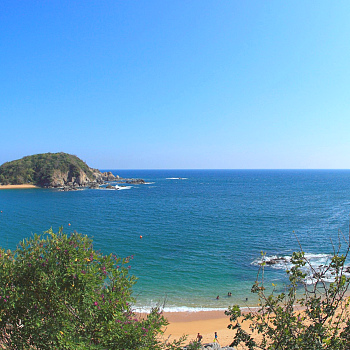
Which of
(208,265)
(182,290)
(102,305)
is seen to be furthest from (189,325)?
(102,305)

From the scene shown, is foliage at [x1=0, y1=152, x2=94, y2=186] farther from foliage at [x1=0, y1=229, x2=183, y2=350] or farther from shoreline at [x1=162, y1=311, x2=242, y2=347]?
foliage at [x1=0, y1=229, x2=183, y2=350]

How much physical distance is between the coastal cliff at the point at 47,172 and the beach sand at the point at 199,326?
382 feet

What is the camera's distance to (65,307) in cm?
942

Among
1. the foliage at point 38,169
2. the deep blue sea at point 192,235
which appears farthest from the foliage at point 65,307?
the foliage at point 38,169

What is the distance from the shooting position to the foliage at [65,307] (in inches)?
361

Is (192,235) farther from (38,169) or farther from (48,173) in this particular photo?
(38,169)

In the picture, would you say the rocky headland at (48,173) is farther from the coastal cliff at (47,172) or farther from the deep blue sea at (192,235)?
the deep blue sea at (192,235)

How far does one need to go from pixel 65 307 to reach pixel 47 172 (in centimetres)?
13745

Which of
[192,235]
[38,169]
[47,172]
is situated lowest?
[192,235]

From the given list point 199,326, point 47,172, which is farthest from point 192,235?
point 47,172

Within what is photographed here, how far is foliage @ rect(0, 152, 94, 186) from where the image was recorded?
133m

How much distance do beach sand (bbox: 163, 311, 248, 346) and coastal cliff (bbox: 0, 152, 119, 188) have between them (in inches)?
4586

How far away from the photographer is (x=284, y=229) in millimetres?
53031

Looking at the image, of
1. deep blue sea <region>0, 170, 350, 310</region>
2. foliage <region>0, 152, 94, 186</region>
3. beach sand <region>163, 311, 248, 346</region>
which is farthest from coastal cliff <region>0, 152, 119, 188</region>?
beach sand <region>163, 311, 248, 346</region>
